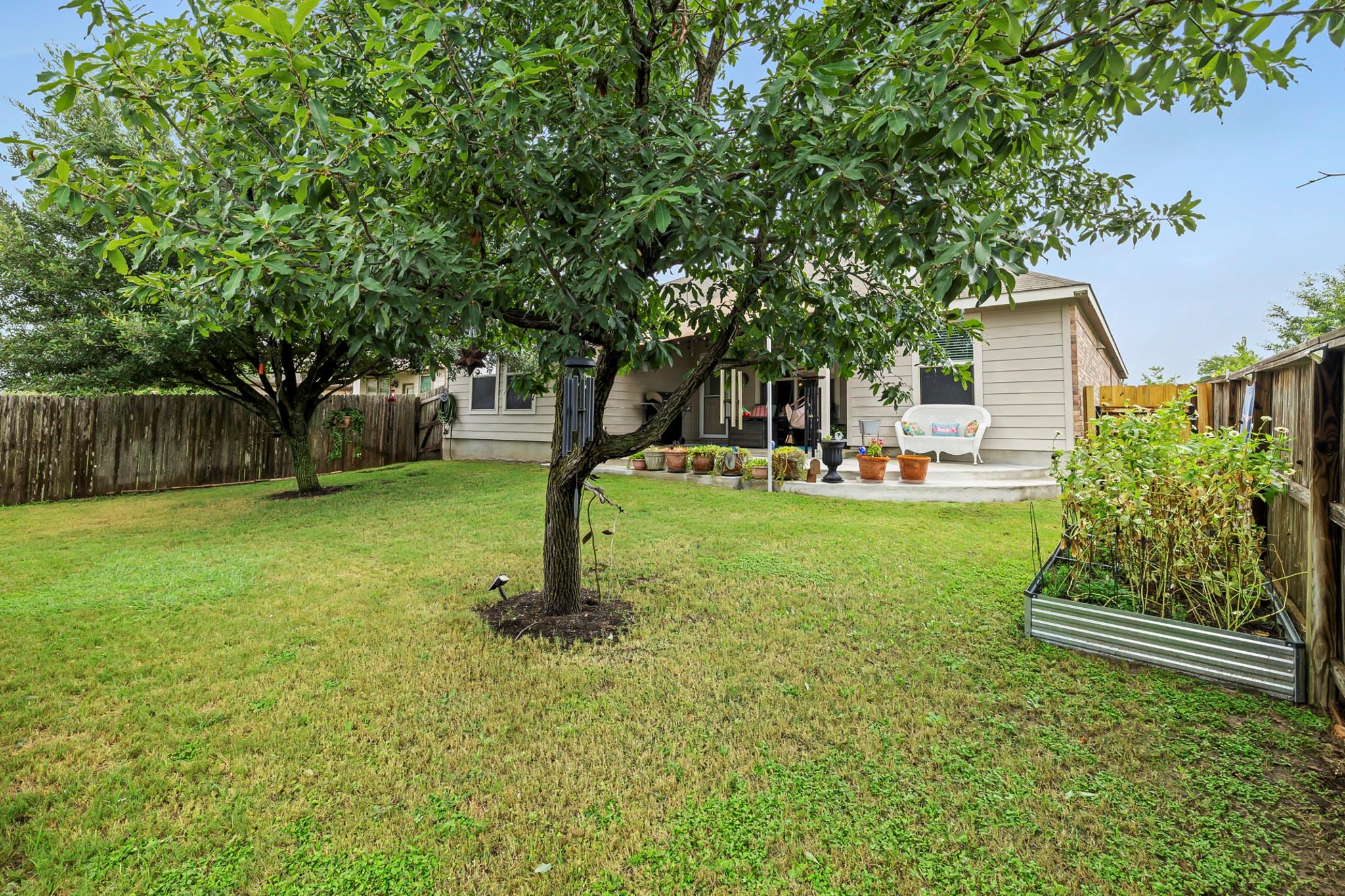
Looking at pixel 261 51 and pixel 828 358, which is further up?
pixel 261 51

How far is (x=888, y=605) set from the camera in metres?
3.84

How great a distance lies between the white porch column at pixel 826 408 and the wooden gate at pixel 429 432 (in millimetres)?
10386

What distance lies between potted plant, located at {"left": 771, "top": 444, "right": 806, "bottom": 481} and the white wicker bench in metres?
2.39

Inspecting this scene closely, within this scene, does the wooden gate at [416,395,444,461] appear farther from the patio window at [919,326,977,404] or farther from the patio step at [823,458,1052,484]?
the patio window at [919,326,977,404]

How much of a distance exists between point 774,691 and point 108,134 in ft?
33.6

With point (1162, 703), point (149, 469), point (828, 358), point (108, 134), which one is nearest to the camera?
point (1162, 703)

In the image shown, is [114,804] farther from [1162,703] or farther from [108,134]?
[108,134]

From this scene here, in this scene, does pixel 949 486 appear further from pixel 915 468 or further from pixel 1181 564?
pixel 1181 564

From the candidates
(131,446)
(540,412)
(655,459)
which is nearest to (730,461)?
(655,459)

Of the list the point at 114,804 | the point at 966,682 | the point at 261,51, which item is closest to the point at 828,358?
the point at 966,682

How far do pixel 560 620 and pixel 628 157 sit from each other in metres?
2.73

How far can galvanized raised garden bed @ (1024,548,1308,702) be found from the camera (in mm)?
2561

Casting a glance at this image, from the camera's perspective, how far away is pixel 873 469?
825 centimetres

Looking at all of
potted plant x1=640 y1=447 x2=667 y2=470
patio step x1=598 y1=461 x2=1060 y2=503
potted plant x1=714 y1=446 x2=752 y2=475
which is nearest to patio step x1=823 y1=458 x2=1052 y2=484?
patio step x1=598 y1=461 x2=1060 y2=503
